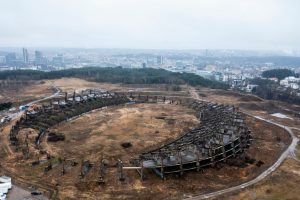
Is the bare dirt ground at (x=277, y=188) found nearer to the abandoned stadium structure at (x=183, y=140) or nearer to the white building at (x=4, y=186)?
the abandoned stadium structure at (x=183, y=140)

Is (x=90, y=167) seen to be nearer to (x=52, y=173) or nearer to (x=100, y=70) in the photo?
(x=52, y=173)

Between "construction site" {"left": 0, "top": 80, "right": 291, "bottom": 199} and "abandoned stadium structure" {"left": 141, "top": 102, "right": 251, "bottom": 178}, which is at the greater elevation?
"abandoned stadium structure" {"left": 141, "top": 102, "right": 251, "bottom": 178}

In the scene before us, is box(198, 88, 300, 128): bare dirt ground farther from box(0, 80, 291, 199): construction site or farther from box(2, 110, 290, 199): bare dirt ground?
box(2, 110, 290, 199): bare dirt ground

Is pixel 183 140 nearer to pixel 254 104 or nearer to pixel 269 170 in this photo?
pixel 269 170

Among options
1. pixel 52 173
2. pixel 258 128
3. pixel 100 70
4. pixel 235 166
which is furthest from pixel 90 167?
pixel 100 70

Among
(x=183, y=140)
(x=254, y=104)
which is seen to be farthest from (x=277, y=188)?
(x=254, y=104)

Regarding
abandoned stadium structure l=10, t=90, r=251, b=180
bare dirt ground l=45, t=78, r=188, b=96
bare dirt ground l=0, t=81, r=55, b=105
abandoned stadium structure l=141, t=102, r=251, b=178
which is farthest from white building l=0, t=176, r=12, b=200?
bare dirt ground l=45, t=78, r=188, b=96
